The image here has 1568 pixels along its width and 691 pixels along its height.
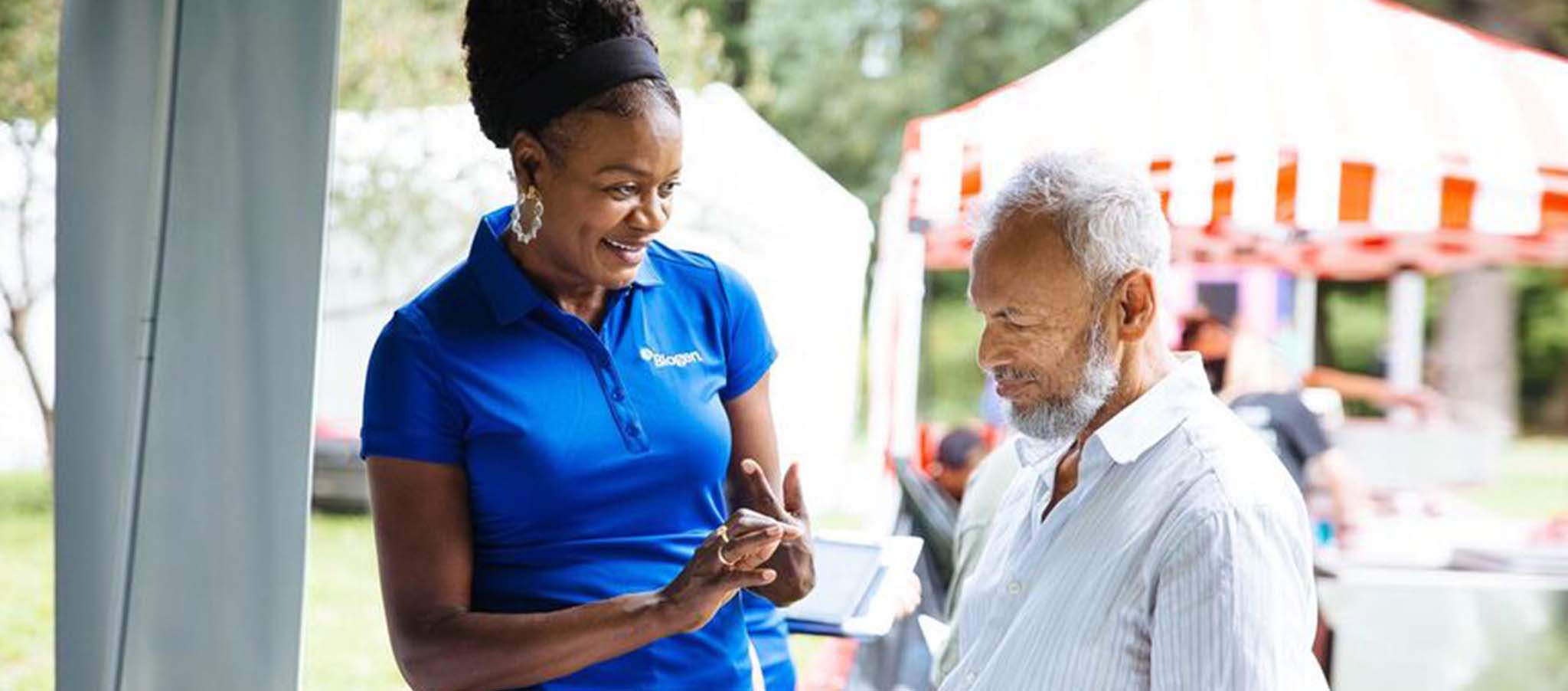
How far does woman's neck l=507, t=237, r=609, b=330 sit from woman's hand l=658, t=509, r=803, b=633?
0.93ft

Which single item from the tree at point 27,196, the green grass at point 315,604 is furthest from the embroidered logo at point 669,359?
the green grass at point 315,604

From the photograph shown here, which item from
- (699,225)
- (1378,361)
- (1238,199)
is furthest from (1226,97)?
(1378,361)

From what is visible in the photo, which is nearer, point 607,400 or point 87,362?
point 607,400

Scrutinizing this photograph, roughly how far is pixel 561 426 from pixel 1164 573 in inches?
21.9

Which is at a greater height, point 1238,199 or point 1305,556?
point 1238,199

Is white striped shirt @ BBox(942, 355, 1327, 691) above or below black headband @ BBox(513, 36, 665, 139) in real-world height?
below

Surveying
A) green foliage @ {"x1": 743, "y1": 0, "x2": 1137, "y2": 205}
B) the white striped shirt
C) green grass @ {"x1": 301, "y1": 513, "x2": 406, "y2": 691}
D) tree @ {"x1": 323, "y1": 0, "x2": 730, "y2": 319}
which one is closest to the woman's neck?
the white striped shirt

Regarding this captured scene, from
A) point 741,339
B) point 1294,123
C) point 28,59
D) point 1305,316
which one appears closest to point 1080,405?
point 741,339

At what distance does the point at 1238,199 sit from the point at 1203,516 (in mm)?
3416

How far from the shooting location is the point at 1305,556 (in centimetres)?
137

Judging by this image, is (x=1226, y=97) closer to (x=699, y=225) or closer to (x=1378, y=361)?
(x=699, y=225)

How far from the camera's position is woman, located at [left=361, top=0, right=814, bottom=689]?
4.97ft

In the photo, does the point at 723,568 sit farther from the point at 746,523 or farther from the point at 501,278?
the point at 501,278

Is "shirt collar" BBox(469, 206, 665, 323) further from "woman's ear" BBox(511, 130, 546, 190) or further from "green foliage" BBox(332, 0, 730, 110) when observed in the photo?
"green foliage" BBox(332, 0, 730, 110)
